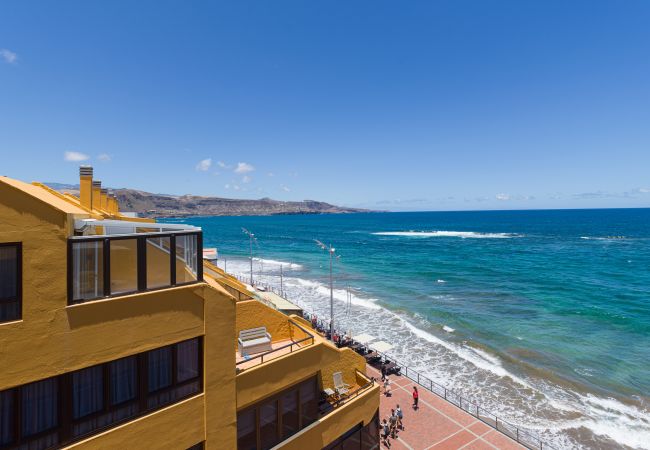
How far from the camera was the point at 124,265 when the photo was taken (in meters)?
7.03

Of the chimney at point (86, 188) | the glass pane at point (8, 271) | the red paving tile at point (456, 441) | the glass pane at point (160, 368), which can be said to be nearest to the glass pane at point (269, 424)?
the glass pane at point (160, 368)

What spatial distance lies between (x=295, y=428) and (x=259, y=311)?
4.41 metres

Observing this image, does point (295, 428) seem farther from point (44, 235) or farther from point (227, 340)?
point (44, 235)

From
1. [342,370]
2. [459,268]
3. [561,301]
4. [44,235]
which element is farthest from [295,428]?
[459,268]

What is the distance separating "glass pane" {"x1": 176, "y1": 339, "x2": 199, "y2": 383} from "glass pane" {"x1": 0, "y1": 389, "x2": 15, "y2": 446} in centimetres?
279

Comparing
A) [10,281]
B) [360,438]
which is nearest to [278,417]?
[360,438]

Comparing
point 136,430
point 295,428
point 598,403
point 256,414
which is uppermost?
point 136,430

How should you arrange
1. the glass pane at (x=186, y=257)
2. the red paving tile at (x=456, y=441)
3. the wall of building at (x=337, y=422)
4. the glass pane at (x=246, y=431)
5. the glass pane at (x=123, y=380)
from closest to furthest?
1. the glass pane at (x=123, y=380)
2. the glass pane at (x=186, y=257)
3. the glass pane at (x=246, y=431)
4. the wall of building at (x=337, y=422)
5. the red paving tile at (x=456, y=441)

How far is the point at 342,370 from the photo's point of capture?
1425cm

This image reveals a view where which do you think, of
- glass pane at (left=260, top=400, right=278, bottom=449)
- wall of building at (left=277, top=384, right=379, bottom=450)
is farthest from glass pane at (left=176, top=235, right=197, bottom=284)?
wall of building at (left=277, top=384, right=379, bottom=450)

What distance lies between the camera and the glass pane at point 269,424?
10000mm

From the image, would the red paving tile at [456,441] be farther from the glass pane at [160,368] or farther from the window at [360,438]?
the glass pane at [160,368]

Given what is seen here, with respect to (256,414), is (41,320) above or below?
above

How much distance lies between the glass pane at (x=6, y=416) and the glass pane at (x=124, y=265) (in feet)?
7.54
